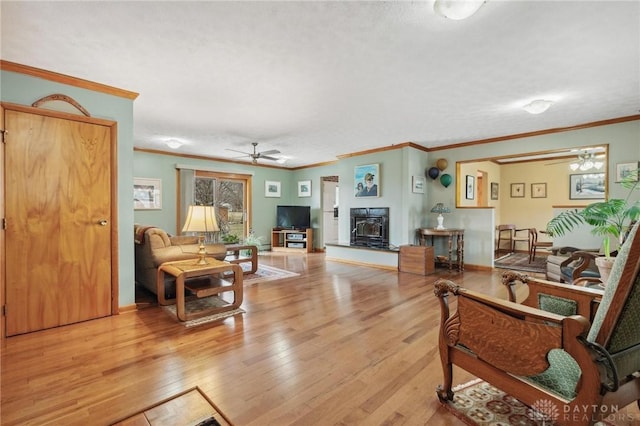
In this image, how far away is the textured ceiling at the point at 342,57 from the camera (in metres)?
1.90

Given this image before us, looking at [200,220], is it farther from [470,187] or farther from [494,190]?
[494,190]

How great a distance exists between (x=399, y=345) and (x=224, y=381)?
1370 millimetres

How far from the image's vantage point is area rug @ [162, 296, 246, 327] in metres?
2.85

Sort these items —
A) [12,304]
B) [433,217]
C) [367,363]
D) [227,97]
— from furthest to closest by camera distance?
[433,217]
[227,97]
[12,304]
[367,363]

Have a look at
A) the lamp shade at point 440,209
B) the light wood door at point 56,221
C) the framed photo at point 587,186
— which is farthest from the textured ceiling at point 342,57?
the framed photo at point 587,186

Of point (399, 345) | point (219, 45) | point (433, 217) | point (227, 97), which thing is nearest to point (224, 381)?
point (399, 345)

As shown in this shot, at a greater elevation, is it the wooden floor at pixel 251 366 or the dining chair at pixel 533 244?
the dining chair at pixel 533 244

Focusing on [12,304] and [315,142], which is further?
[315,142]

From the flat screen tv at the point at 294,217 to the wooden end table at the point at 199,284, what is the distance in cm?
476

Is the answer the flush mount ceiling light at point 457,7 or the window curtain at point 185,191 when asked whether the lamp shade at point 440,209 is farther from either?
the window curtain at point 185,191

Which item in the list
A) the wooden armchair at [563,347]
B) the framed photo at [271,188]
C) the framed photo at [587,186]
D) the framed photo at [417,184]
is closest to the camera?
the wooden armchair at [563,347]

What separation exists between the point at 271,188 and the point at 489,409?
7.46 meters

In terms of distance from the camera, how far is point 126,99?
10.2 feet

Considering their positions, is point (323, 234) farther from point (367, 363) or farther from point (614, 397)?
point (614, 397)
